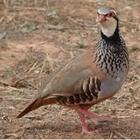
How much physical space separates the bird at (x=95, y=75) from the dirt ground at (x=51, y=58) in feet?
0.98

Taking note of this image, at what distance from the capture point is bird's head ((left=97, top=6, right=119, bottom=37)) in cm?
426

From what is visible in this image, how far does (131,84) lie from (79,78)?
153 centimetres

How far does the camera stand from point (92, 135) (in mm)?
4473

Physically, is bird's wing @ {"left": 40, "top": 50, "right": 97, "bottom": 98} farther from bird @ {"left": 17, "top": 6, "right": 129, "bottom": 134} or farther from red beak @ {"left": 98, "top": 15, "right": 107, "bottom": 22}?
red beak @ {"left": 98, "top": 15, "right": 107, "bottom": 22}

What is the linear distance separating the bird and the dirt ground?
0.98ft

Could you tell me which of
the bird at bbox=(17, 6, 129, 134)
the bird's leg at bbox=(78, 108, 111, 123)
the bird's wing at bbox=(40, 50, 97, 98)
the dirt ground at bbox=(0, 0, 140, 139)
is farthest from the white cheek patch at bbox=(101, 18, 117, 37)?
the dirt ground at bbox=(0, 0, 140, 139)

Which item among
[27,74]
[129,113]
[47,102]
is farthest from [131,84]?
[47,102]

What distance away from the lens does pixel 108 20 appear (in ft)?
14.1

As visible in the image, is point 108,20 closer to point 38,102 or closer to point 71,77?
point 71,77

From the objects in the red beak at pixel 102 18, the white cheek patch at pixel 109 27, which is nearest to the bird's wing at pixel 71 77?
the white cheek patch at pixel 109 27

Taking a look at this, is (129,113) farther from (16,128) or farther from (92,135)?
(16,128)

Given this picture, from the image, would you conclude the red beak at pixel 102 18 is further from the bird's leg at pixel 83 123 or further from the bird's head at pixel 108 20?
the bird's leg at pixel 83 123

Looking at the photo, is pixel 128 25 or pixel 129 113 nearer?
pixel 129 113

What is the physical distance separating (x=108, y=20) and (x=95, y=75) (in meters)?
0.42
